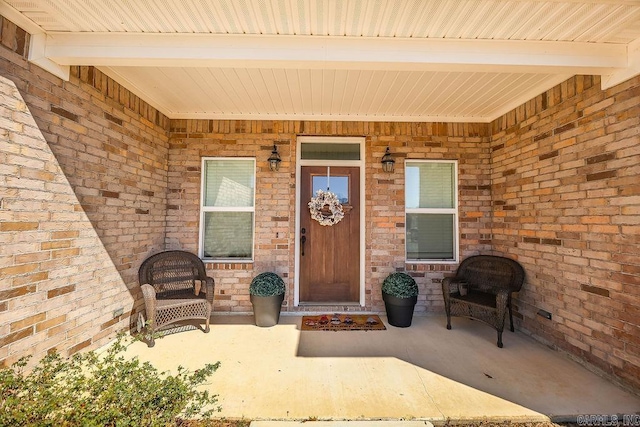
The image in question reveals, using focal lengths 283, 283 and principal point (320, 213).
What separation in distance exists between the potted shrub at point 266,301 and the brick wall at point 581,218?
300cm

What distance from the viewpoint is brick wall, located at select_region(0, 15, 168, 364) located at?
2.09m

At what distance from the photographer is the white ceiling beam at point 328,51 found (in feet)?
7.64

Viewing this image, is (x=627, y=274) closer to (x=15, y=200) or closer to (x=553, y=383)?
(x=553, y=383)

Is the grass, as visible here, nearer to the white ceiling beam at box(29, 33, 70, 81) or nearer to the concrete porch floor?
the concrete porch floor

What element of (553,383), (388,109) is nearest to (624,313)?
(553,383)

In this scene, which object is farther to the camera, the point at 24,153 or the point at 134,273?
the point at 134,273

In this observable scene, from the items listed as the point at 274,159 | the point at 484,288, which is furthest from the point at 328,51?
the point at 484,288

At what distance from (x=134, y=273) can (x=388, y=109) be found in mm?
3754

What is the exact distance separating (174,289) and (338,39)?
11.0ft

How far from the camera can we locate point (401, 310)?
349cm

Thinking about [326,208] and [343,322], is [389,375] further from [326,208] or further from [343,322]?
[326,208]

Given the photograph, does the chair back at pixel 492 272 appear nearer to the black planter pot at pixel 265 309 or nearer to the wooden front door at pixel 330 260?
the wooden front door at pixel 330 260

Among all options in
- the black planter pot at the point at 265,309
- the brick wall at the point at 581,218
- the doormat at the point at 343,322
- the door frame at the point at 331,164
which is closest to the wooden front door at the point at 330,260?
the door frame at the point at 331,164

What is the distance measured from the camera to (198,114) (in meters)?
3.96
